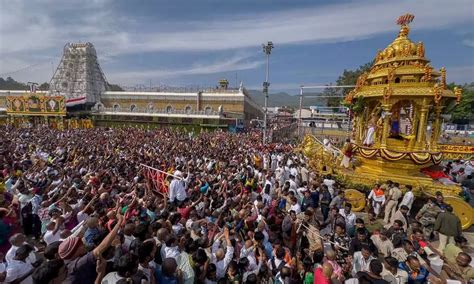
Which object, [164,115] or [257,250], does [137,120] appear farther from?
[257,250]

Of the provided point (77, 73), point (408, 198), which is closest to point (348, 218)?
point (408, 198)

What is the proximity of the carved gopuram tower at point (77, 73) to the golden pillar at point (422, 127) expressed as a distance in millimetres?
64252

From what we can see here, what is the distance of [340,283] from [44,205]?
5.99 metres

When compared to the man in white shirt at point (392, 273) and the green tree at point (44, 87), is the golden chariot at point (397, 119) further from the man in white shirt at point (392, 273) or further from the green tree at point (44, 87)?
the green tree at point (44, 87)

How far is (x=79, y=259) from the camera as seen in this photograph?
9.57 feet

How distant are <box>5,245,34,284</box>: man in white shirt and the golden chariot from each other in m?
8.38

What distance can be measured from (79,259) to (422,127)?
9.72 m

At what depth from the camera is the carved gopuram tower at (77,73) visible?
2398 inches

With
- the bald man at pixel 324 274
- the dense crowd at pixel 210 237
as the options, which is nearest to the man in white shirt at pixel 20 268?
the dense crowd at pixel 210 237

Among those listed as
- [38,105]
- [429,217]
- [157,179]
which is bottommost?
[429,217]

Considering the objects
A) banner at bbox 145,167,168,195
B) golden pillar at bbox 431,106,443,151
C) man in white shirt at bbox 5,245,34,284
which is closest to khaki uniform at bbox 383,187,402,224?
golden pillar at bbox 431,106,443,151

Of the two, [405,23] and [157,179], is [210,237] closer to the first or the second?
[157,179]

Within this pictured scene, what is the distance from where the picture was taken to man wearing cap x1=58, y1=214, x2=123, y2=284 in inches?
111

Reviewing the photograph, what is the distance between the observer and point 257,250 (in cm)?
419
